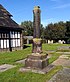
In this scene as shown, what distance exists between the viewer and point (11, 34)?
94.4ft

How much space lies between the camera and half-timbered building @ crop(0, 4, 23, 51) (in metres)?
26.8

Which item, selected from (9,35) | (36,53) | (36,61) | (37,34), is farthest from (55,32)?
(36,61)

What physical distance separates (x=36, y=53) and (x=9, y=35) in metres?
17.3

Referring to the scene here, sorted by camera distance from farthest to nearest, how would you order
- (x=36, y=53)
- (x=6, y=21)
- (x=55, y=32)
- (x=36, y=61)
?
(x=55, y=32) < (x=6, y=21) < (x=36, y=53) < (x=36, y=61)

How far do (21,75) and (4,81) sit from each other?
4.34ft

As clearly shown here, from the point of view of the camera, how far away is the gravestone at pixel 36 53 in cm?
1099

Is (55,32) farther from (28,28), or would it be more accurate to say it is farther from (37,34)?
(37,34)

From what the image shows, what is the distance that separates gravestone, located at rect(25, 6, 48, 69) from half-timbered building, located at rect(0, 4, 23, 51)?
582 inches

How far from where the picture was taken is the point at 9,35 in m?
28.2

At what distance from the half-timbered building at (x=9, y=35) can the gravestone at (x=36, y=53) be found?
14.8 meters

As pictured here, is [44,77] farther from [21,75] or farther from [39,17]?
[39,17]

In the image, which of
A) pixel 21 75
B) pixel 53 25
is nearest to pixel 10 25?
pixel 21 75

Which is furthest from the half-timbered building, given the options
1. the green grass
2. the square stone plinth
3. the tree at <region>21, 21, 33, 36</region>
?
the tree at <region>21, 21, 33, 36</region>

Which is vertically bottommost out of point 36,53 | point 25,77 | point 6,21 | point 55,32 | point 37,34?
point 25,77
